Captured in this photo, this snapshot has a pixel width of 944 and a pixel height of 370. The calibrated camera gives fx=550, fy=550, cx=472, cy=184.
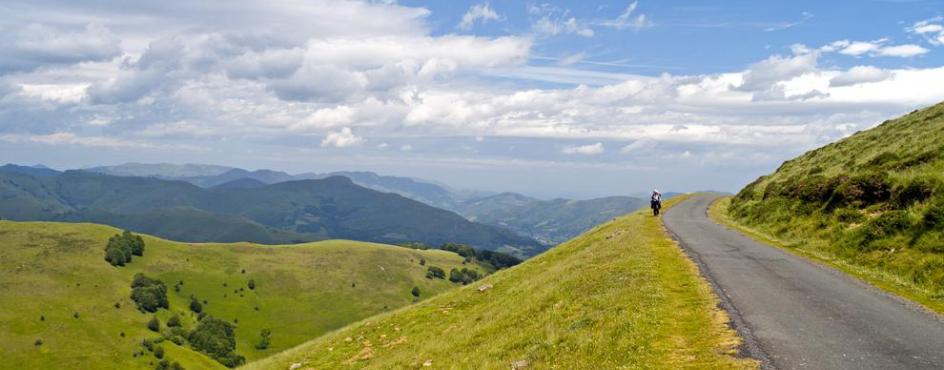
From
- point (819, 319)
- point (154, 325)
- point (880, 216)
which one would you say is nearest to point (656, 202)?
point (880, 216)

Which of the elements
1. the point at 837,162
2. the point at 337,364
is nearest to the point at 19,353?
the point at 337,364

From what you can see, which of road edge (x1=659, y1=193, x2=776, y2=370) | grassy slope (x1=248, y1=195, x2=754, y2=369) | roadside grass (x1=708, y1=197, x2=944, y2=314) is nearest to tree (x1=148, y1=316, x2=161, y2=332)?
grassy slope (x1=248, y1=195, x2=754, y2=369)

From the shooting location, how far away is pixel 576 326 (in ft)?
66.8

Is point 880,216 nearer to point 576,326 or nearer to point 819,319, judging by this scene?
point 819,319

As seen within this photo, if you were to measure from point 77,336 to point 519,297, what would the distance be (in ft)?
632

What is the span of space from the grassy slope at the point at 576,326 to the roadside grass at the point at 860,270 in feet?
24.1

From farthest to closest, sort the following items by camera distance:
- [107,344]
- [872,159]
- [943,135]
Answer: [107,344]
[872,159]
[943,135]

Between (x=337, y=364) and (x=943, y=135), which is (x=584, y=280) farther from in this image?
(x=943, y=135)

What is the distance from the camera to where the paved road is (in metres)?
14.6

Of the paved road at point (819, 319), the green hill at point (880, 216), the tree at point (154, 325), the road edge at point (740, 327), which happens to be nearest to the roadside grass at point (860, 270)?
the green hill at point (880, 216)

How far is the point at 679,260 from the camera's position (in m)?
30.8

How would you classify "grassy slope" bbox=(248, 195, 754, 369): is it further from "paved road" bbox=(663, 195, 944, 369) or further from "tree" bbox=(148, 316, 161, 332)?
"tree" bbox=(148, 316, 161, 332)

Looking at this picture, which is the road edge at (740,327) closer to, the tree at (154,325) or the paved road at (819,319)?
the paved road at (819,319)

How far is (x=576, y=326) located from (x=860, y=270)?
674 inches
